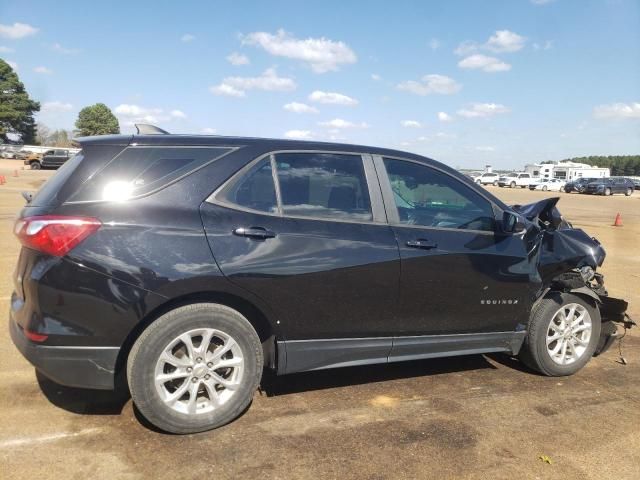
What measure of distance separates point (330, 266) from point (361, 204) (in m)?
0.54

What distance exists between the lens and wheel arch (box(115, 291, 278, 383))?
2984 mm

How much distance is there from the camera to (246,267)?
3094 millimetres

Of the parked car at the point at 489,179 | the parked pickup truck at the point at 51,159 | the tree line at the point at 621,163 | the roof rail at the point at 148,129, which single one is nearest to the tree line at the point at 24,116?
the parked pickup truck at the point at 51,159

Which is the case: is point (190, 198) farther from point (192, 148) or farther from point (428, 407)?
point (428, 407)

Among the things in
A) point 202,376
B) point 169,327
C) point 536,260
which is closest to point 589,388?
point 536,260

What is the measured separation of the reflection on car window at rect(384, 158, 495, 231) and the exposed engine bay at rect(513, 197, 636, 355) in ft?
1.54

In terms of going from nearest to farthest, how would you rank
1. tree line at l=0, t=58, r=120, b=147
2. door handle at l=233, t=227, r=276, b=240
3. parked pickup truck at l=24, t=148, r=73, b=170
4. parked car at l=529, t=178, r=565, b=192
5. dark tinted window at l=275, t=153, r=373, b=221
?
door handle at l=233, t=227, r=276, b=240 < dark tinted window at l=275, t=153, r=373, b=221 < parked pickup truck at l=24, t=148, r=73, b=170 < parked car at l=529, t=178, r=565, b=192 < tree line at l=0, t=58, r=120, b=147

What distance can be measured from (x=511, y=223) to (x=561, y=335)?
46.3 inches

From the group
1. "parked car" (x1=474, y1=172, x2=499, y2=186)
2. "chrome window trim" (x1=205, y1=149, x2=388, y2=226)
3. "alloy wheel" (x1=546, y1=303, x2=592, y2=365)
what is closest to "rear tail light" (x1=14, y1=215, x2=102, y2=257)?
"chrome window trim" (x1=205, y1=149, x2=388, y2=226)

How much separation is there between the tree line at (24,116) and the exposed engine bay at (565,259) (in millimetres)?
82885

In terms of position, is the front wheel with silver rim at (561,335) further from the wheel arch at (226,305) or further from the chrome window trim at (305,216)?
the wheel arch at (226,305)

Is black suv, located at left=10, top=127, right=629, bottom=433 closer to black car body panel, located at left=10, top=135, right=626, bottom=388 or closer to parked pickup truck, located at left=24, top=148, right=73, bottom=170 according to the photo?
black car body panel, located at left=10, top=135, right=626, bottom=388

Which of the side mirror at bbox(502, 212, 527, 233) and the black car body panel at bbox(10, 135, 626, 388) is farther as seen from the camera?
the side mirror at bbox(502, 212, 527, 233)

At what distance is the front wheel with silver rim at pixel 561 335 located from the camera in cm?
418
